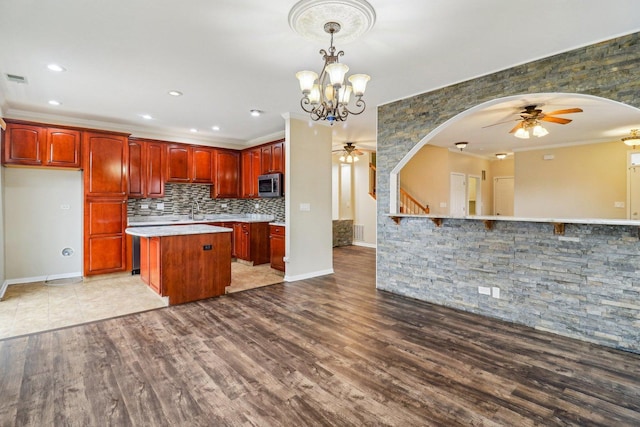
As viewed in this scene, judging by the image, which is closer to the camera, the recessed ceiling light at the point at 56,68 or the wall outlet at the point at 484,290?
the recessed ceiling light at the point at 56,68

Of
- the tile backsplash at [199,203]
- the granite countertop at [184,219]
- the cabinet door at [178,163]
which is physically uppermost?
the cabinet door at [178,163]

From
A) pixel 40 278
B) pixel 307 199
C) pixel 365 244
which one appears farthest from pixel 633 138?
pixel 40 278

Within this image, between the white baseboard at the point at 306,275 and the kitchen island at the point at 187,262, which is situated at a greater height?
the kitchen island at the point at 187,262

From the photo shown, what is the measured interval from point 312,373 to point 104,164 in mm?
4979

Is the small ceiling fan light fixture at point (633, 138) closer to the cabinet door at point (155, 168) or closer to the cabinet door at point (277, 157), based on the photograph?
the cabinet door at point (277, 157)

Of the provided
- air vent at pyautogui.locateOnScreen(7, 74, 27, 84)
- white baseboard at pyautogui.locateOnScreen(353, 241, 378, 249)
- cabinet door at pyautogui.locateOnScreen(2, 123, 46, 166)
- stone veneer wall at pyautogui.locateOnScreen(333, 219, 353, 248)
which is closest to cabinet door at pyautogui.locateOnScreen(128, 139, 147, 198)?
cabinet door at pyautogui.locateOnScreen(2, 123, 46, 166)

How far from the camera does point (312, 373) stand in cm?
238

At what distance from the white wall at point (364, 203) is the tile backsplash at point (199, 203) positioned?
324cm

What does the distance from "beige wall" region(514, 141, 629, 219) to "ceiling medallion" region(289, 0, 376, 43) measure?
7271 millimetres

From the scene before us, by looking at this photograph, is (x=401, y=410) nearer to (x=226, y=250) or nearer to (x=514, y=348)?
(x=514, y=348)

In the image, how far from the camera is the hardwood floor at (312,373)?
1.92m

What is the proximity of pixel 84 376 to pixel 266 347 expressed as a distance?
4.51 ft

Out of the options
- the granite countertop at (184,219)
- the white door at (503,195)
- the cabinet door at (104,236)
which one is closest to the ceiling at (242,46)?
the cabinet door at (104,236)

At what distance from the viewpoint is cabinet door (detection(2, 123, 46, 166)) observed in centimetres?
459
